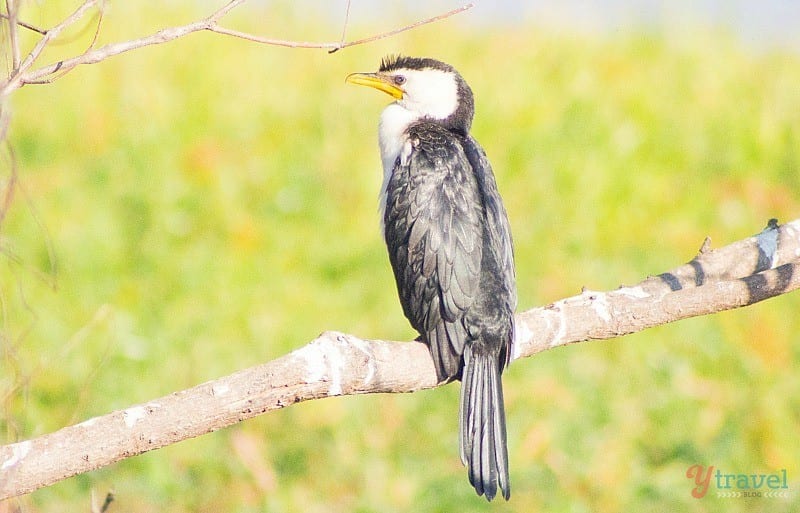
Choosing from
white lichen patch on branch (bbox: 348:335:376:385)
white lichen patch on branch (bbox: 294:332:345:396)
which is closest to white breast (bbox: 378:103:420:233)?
white lichen patch on branch (bbox: 348:335:376:385)

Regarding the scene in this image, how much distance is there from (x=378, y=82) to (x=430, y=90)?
0.24m

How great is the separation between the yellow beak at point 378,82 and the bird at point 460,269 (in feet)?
0.84

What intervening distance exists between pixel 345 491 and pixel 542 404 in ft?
4.04

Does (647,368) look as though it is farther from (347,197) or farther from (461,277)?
(461,277)

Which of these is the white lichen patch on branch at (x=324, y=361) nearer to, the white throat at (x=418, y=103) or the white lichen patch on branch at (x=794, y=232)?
the white throat at (x=418, y=103)

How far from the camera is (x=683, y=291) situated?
301 centimetres

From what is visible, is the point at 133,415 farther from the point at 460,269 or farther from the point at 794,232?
the point at 794,232

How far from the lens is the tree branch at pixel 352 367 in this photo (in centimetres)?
232

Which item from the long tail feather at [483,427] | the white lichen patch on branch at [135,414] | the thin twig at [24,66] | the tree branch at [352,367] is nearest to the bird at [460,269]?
the long tail feather at [483,427]

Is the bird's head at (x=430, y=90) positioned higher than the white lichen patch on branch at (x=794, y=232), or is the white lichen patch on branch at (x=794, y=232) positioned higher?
the bird's head at (x=430, y=90)

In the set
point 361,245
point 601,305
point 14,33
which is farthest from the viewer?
point 361,245

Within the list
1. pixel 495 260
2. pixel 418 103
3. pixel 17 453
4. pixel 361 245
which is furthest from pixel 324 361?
pixel 361 245

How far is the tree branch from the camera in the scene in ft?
7.63

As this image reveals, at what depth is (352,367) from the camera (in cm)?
265
